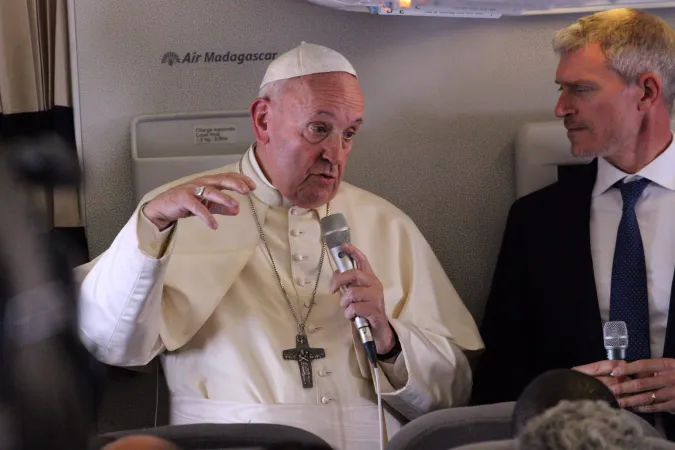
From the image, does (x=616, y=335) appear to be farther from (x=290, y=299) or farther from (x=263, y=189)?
(x=263, y=189)

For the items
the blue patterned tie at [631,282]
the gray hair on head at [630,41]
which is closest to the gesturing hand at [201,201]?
the blue patterned tie at [631,282]

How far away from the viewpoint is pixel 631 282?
3.12 m

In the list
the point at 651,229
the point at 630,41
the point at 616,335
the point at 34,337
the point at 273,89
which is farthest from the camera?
the point at 630,41

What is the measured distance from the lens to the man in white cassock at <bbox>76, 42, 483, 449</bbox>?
2666 millimetres

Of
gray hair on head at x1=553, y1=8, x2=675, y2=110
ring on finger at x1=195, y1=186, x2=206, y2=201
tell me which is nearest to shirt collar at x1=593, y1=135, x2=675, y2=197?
gray hair on head at x1=553, y1=8, x2=675, y2=110

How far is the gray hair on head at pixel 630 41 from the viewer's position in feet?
10.8

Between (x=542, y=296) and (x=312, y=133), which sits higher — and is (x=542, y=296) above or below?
below

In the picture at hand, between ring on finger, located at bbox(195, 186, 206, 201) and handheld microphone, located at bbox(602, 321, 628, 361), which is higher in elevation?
ring on finger, located at bbox(195, 186, 206, 201)

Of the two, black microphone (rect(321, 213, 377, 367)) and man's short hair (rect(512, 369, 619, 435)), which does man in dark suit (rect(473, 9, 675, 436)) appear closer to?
black microphone (rect(321, 213, 377, 367))

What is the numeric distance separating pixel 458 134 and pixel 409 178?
255 mm

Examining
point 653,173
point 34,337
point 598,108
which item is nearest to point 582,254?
point 653,173

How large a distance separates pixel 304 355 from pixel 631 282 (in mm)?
1102

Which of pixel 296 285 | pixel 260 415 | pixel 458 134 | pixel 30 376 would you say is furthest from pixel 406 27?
pixel 30 376

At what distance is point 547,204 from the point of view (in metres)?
3.37
